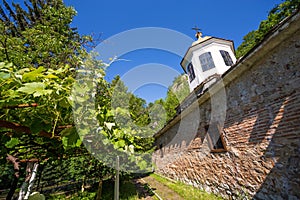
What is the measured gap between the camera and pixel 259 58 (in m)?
3.83

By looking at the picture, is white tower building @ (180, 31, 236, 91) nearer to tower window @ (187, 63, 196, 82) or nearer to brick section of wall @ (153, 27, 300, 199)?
tower window @ (187, 63, 196, 82)

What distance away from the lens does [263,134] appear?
3.64 meters

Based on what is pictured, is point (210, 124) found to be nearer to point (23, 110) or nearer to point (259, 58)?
point (259, 58)

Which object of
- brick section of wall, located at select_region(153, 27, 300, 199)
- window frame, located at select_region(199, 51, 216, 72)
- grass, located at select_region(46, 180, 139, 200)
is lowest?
grass, located at select_region(46, 180, 139, 200)

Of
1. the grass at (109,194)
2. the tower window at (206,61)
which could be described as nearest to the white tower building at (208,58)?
the tower window at (206,61)

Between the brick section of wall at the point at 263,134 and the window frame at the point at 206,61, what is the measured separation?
742cm

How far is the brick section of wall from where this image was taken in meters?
3.07

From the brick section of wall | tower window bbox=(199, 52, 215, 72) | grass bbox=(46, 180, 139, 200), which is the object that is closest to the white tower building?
tower window bbox=(199, 52, 215, 72)

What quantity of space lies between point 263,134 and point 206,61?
32.3 ft

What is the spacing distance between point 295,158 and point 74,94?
4337 millimetres

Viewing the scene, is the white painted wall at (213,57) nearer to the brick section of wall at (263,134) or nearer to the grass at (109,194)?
the brick section of wall at (263,134)

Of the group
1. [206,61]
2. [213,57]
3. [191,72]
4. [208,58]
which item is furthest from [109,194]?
[213,57]

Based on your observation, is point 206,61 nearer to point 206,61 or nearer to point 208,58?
point 206,61

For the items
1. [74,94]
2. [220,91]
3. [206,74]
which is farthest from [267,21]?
[74,94]
